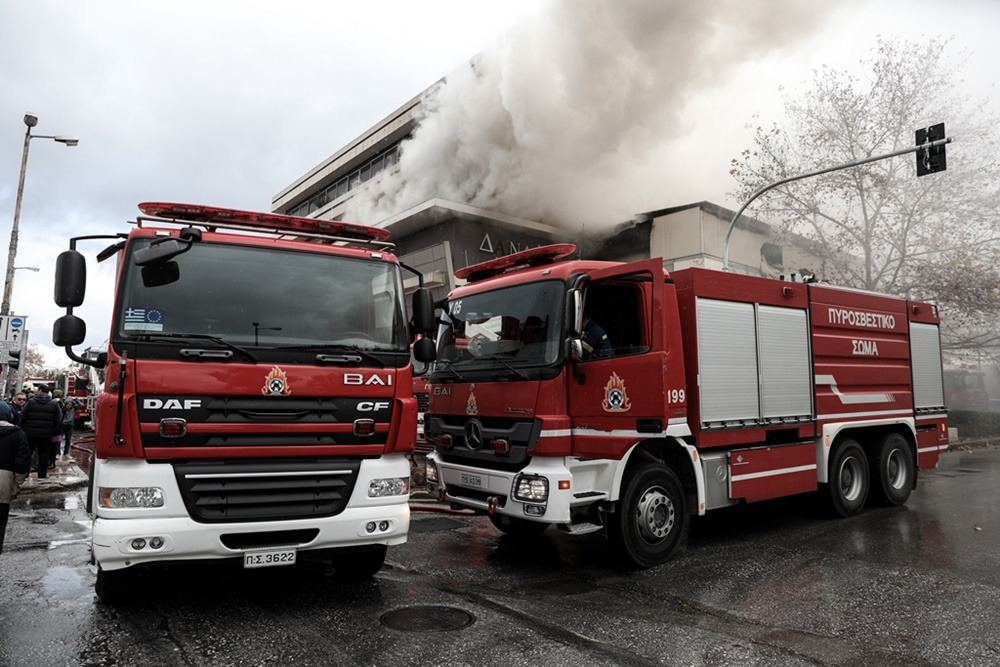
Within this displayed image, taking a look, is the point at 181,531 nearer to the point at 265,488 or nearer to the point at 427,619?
the point at 265,488

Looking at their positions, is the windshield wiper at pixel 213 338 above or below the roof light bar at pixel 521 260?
below

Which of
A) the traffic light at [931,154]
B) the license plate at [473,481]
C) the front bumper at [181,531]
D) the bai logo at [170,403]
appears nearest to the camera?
the front bumper at [181,531]

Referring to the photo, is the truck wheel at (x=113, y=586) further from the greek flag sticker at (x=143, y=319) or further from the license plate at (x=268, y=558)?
the greek flag sticker at (x=143, y=319)

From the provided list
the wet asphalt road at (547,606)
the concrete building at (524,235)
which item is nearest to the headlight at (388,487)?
the wet asphalt road at (547,606)

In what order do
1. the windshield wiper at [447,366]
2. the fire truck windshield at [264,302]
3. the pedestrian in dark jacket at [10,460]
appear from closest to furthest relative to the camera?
the fire truck windshield at [264,302] → the pedestrian in dark jacket at [10,460] → the windshield wiper at [447,366]

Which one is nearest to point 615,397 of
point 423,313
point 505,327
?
point 505,327

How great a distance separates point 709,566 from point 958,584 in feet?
5.95

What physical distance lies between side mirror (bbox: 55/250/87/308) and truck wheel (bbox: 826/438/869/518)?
23.9 ft

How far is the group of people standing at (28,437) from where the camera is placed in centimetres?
478

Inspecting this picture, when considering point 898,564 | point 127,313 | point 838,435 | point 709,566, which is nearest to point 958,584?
point 898,564

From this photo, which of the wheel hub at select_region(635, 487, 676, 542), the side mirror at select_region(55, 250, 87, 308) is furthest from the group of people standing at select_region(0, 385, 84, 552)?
the wheel hub at select_region(635, 487, 676, 542)

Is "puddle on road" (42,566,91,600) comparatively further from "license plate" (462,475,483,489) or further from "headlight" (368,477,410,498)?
"license plate" (462,475,483,489)

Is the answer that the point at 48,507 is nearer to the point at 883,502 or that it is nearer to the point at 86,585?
the point at 86,585

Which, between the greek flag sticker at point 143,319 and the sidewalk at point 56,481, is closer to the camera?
the greek flag sticker at point 143,319
